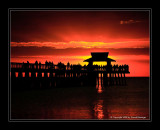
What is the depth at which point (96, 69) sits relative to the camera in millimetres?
38656
